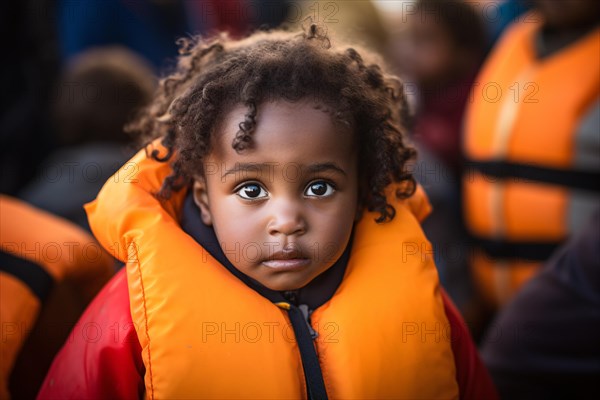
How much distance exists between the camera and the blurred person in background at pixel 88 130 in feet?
8.73

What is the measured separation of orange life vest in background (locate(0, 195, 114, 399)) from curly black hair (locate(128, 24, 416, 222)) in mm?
419

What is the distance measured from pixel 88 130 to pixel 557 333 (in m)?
2.20

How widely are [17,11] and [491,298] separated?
254 cm

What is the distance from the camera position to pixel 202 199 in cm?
163

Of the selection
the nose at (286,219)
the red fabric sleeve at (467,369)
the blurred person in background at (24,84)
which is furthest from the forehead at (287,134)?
the blurred person in background at (24,84)

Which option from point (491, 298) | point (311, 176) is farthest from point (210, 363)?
point (491, 298)

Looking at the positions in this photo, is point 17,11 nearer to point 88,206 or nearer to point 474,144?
point 88,206

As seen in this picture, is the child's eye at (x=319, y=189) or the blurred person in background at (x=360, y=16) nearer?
the child's eye at (x=319, y=189)

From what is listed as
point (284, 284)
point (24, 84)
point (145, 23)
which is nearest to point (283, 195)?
point (284, 284)

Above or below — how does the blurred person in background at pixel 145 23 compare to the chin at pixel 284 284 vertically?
above

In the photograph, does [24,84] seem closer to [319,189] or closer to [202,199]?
[202,199]

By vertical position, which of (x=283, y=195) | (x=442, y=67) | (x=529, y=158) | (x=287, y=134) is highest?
(x=442, y=67)

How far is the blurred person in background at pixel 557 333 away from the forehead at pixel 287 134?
0.91 metres

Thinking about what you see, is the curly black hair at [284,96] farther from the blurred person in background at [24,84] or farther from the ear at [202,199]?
the blurred person in background at [24,84]
